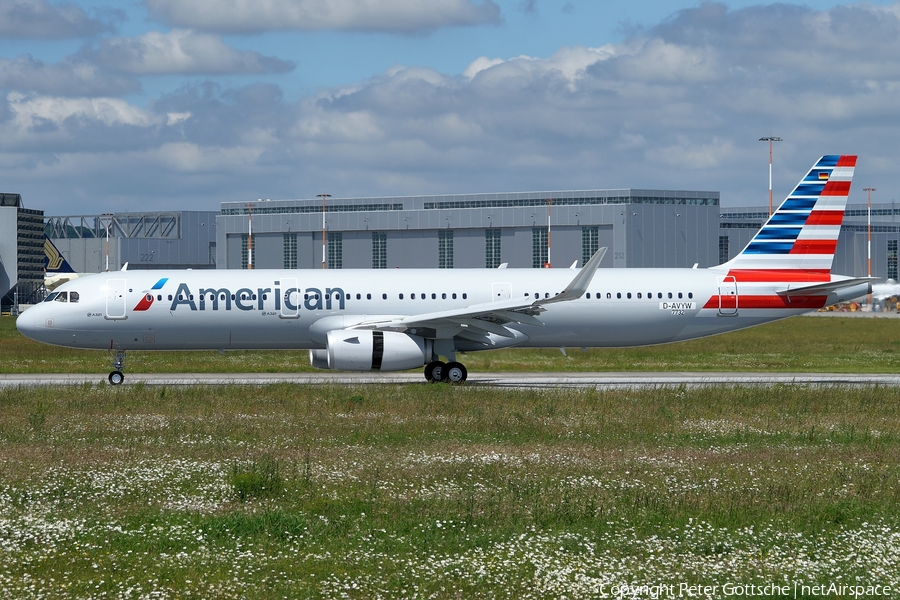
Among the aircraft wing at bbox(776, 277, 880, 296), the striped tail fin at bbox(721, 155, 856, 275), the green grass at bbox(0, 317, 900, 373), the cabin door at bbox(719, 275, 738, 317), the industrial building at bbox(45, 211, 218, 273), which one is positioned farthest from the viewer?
the industrial building at bbox(45, 211, 218, 273)

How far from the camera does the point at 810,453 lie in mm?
18125

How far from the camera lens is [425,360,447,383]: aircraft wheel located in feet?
103

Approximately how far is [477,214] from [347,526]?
3784 inches

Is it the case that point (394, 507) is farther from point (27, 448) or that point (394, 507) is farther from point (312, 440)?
point (27, 448)

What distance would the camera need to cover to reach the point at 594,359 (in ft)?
142

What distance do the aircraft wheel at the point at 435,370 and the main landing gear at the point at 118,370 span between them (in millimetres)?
9213

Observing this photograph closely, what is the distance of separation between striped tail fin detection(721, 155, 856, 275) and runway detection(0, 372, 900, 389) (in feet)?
12.5

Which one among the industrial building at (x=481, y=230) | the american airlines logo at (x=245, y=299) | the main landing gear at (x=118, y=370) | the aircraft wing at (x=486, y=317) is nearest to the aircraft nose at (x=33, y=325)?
the main landing gear at (x=118, y=370)

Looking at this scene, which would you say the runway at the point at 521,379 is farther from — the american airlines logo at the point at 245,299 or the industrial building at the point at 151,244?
the industrial building at the point at 151,244

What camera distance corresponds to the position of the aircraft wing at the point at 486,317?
1165 inches

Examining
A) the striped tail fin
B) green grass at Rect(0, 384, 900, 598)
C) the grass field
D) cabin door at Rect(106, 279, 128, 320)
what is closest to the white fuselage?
cabin door at Rect(106, 279, 128, 320)

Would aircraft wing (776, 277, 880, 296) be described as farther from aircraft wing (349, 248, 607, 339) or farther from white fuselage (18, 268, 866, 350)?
aircraft wing (349, 248, 607, 339)

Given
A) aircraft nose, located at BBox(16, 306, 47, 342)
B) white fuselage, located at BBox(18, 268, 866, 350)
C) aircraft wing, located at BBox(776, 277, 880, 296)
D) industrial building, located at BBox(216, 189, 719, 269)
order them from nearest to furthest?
aircraft nose, located at BBox(16, 306, 47, 342) < white fuselage, located at BBox(18, 268, 866, 350) < aircraft wing, located at BBox(776, 277, 880, 296) < industrial building, located at BBox(216, 189, 719, 269)

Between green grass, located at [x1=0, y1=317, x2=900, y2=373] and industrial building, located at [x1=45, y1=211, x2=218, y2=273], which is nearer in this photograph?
green grass, located at [x1=0, y1=317, x2=900, y2=373]
